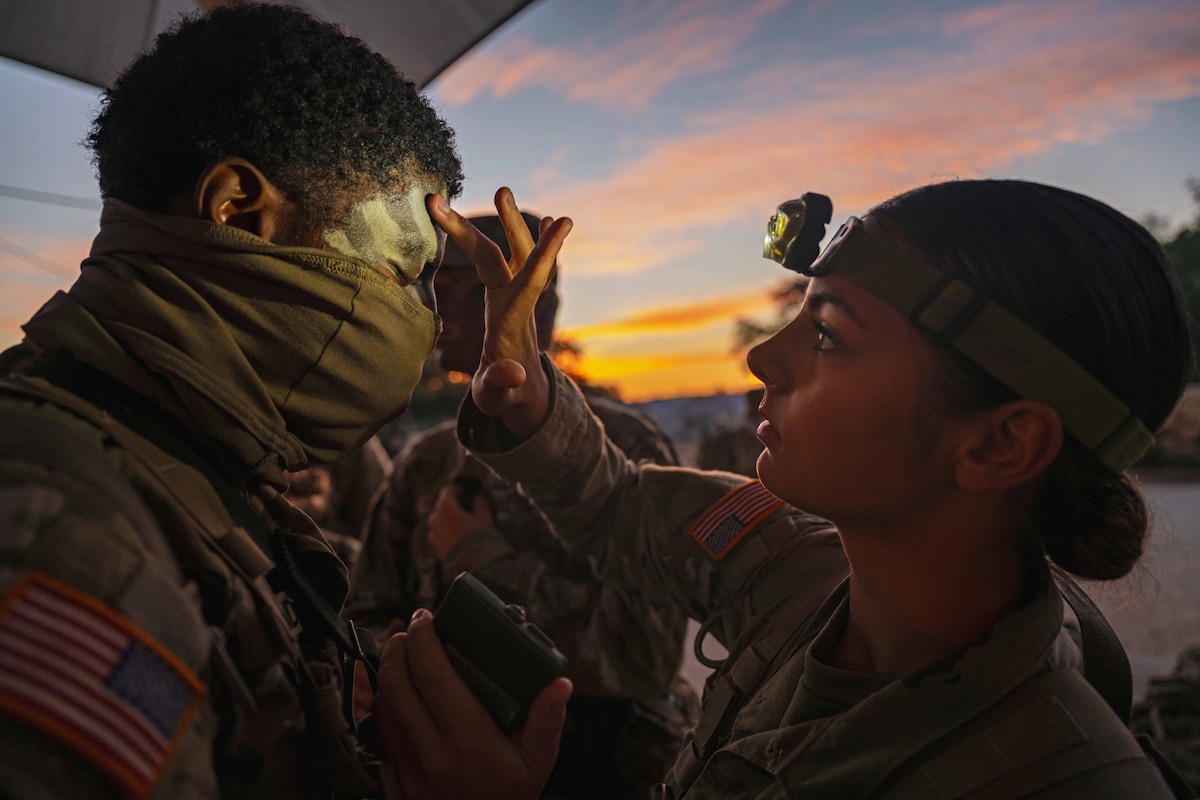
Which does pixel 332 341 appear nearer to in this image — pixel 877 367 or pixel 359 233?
pixel 359 233

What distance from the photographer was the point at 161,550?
0.99 m

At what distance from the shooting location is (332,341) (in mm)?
1319

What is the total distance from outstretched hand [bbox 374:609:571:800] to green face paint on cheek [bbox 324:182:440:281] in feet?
2.21

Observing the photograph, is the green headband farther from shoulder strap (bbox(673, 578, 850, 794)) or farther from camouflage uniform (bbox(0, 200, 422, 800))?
camouflage uniform (bbox(0, 200, 422, 800))

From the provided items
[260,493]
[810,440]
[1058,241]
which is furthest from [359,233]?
[1058,241]

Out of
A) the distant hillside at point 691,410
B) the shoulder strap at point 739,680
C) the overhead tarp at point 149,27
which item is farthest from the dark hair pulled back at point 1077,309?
the distant hillside at point 691,410

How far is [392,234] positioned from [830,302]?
0.86 m

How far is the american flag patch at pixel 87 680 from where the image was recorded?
807 mm

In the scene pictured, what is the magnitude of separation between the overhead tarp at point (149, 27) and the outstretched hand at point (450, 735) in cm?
246

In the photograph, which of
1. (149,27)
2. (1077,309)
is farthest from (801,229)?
(149,27)

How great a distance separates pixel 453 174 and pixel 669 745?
7.39 feet

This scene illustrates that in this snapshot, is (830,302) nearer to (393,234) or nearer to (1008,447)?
(1008,447)

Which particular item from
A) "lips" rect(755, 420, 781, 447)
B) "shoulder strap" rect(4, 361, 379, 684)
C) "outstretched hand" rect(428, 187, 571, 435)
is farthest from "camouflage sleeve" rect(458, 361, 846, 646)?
"shoulder strap" rect(4, 361, 379, 684)

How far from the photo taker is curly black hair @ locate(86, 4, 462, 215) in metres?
1.29
